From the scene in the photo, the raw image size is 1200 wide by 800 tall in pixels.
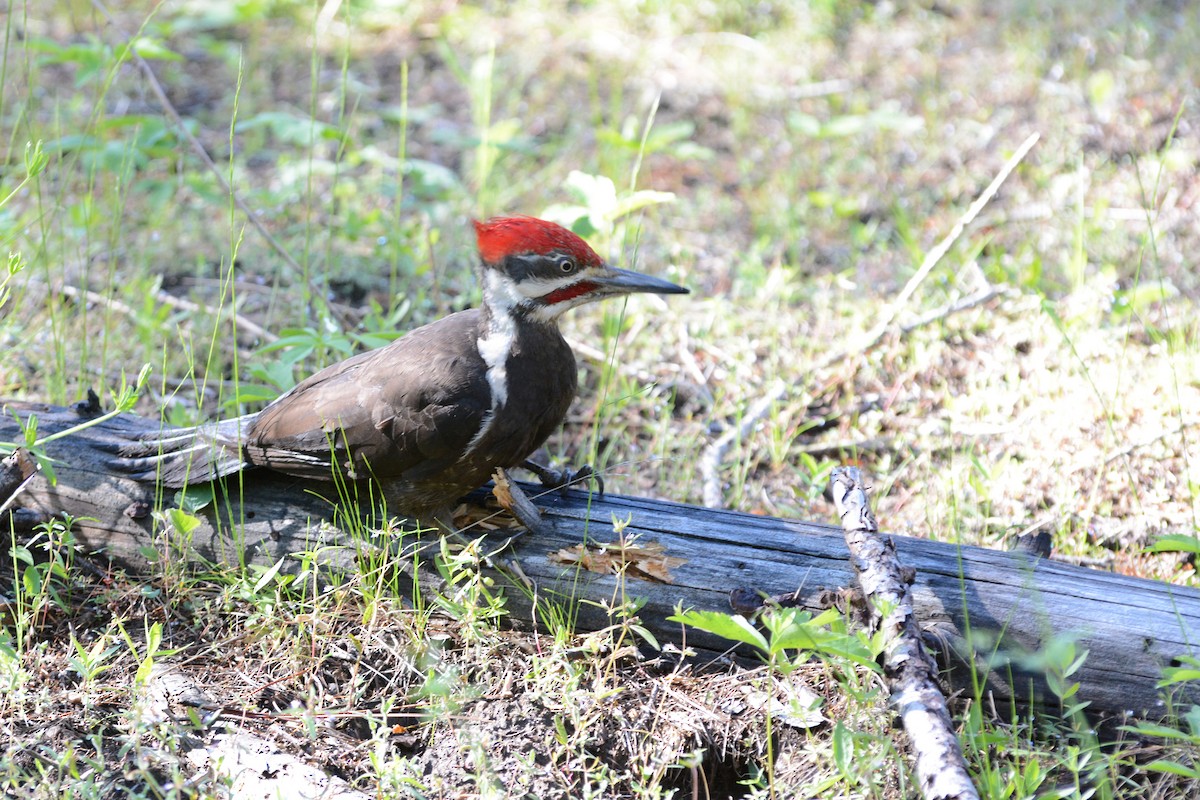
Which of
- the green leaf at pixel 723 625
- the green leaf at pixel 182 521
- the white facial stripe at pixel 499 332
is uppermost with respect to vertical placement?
the white facial stripe at pixel 499 332

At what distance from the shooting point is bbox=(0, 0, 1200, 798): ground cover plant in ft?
8.44

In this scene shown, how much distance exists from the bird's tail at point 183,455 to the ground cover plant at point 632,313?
0.12m

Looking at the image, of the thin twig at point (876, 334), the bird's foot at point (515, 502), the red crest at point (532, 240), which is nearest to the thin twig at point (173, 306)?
the red crest at point (532, 240)

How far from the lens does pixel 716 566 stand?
286 cm

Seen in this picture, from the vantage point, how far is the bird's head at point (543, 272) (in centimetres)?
305

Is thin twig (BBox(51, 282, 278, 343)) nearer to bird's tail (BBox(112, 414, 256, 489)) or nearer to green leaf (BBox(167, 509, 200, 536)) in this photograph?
bird's tail (BBox(112, 414, 256, 489))

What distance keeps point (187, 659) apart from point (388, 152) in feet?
12.4

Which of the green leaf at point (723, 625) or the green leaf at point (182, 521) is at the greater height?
the green leaf at point (723, 625)

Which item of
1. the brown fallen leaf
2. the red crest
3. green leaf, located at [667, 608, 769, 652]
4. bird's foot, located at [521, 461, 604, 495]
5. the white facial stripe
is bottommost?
the brown fallen leaf

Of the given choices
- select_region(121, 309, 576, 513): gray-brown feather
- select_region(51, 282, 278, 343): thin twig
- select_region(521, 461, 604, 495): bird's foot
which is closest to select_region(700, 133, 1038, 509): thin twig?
select_region(521, 461, 604, 495): bird's foot

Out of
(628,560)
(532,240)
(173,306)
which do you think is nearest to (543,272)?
(532,240)

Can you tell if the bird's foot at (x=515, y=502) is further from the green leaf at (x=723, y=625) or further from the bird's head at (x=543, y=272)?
the green leaf at (x=723, y=625)

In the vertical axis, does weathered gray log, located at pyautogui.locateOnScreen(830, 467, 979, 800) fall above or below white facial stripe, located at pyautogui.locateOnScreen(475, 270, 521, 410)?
below

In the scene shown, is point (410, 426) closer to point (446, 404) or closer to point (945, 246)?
point (446, 404)
